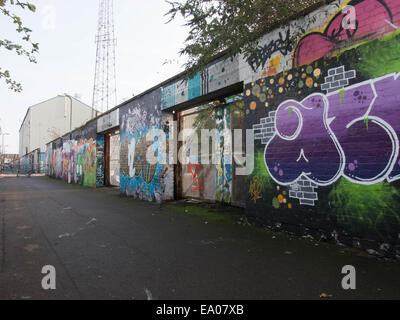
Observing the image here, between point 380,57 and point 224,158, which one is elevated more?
point 380,57

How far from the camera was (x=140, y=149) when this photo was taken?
9.96 m

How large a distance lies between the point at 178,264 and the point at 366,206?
2.50 meters

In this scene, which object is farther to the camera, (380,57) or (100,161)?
(100,161)

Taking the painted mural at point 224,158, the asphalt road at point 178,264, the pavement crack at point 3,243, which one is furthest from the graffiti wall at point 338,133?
the pavement crack at point 3,243

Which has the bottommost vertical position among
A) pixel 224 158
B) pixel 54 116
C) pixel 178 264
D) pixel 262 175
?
pixel 178 264

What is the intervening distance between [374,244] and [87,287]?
338 centimetres

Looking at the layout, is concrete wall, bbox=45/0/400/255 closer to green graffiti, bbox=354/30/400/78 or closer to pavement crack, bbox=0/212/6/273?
green graffiti, bbox=354/30/400/78

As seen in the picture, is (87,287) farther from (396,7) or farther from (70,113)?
(70,113)

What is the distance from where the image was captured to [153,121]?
923 centimetres

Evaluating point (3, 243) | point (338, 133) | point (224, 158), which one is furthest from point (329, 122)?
point (3, 243)

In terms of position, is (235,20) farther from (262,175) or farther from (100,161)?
(100,161)

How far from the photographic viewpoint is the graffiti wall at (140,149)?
8969 mm
